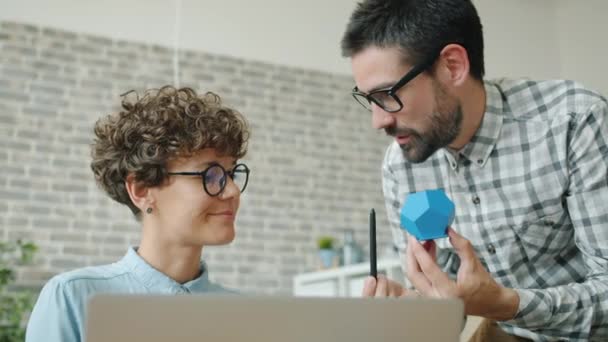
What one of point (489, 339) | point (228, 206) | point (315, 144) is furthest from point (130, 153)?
point (315, 144)

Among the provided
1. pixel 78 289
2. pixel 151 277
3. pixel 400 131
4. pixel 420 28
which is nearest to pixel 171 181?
pixel 151 277

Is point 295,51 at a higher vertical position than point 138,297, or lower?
higher

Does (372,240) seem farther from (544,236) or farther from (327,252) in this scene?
(327,252)

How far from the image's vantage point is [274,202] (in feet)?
16.9

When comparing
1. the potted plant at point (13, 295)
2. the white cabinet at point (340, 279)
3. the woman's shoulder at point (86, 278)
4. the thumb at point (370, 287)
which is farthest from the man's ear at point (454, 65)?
the potted plant at point (13, 295)

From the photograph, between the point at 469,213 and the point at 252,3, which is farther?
the point at 252,3

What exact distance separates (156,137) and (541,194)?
3.11 feet

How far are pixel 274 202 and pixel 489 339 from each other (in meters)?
3.56

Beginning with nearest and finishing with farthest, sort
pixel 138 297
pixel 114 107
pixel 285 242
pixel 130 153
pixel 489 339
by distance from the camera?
pixel 138 297 → pixel 489 339 → pixel 130 153 → pixel 114 107 → pixel 285 242

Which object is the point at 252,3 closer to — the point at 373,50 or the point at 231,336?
the point at 373,50

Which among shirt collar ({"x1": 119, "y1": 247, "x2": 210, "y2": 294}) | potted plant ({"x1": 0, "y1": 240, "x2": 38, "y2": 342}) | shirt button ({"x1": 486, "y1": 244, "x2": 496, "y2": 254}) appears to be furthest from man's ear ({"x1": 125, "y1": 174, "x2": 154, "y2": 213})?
potted plant ({"x1": 0, "y1": 240, "x2": 38, "y2": 342})

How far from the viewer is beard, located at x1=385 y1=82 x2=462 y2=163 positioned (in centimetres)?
174

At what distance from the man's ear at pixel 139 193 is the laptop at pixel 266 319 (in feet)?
3.32

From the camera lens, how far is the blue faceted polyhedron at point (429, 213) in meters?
1.26
